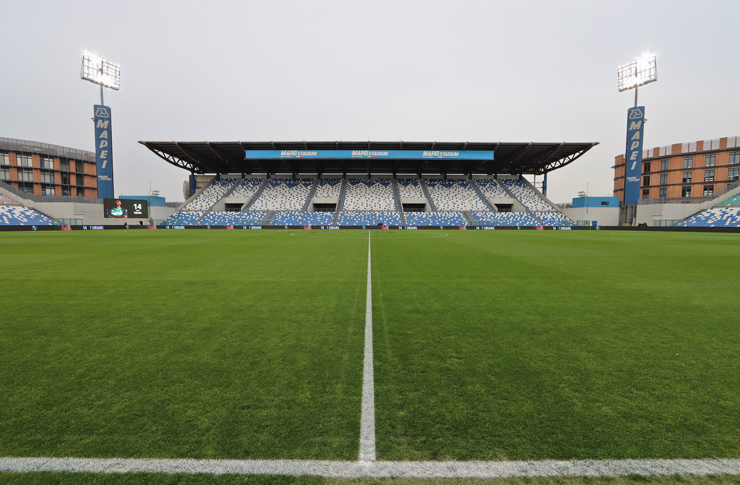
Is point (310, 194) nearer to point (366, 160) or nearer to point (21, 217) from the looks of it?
point (366, 160)

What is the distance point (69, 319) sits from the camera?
4.62 metres

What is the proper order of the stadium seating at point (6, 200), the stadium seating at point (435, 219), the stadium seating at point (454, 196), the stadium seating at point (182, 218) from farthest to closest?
the stadium seating at point (454, 196), the stadium seating at point (182, 218), the stadium seating at point (435, 219), the stadium seating at point (6, 200)

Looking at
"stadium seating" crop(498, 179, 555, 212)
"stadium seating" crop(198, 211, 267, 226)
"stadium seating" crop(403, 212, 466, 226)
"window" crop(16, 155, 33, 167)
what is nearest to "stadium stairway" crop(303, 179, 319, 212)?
"stadium seating" crop(198, 211, 267, 226)

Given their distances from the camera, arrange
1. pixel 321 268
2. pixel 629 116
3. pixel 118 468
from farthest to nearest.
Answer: pixel 629 116 → pixel 321 268 → pixel 118 468

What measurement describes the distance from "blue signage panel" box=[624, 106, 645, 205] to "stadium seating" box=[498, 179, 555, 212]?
10208 millimetres

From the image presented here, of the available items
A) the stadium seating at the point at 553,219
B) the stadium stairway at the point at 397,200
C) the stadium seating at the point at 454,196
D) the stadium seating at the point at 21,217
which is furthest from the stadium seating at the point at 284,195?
the stadium seating at the point at 553,219

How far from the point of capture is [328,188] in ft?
193

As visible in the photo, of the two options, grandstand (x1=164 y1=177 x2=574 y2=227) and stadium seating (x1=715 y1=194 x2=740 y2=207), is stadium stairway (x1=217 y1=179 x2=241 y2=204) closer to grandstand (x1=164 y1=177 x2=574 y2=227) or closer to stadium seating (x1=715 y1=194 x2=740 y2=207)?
grandstand (x1=164 y1=177 x2=574 y2=227)

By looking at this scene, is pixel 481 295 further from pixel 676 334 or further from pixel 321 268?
pixel 321 268

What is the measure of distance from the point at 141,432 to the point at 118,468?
313 mm

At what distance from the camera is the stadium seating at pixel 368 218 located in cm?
4947

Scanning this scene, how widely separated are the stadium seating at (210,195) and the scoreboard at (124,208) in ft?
34.0

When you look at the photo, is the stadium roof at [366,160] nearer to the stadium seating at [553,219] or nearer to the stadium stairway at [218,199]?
the stadium stairway at [218,199]

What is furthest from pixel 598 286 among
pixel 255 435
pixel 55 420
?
pixel 55 420
